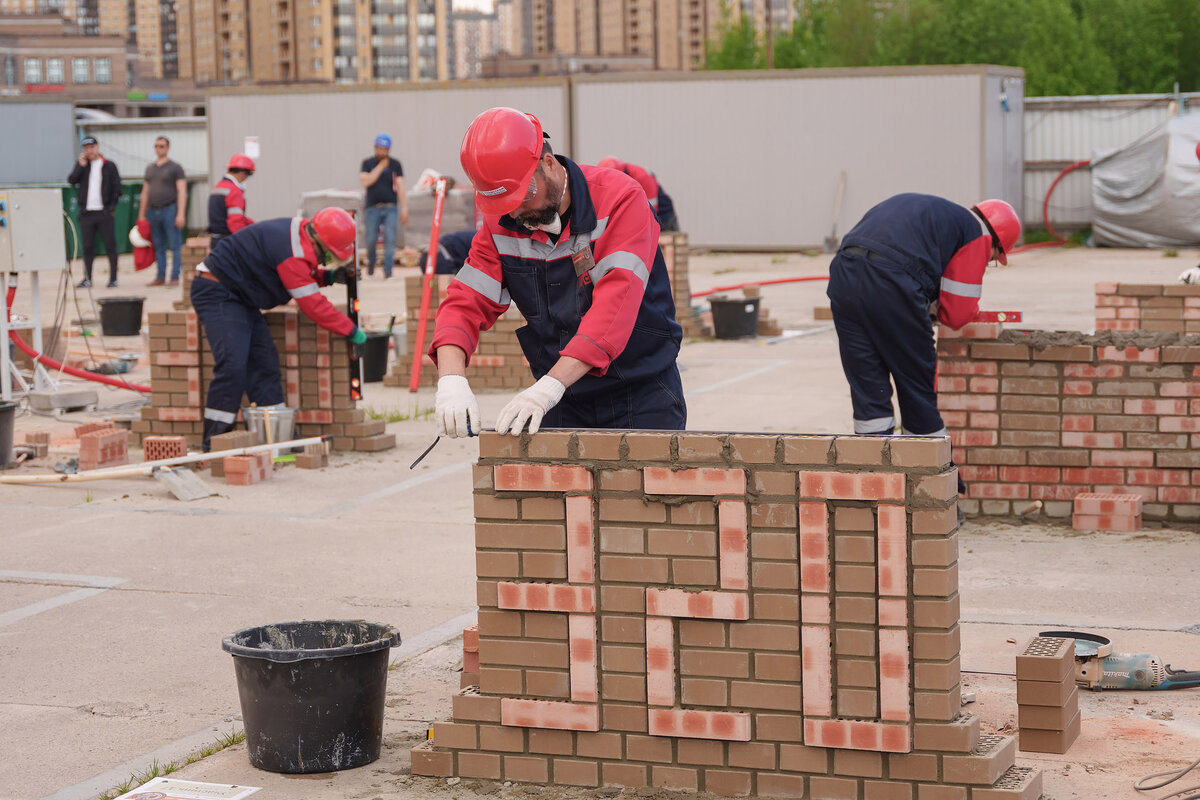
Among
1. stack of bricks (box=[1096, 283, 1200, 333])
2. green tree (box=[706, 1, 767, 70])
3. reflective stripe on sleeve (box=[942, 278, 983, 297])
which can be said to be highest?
green tree (box=[706, 1, 767, 70])

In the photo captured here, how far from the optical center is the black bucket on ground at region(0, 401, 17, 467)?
392 inches

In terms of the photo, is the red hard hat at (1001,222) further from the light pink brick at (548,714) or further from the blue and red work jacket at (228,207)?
the blue and red work jacket at (228,207)

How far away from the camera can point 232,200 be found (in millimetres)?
16375

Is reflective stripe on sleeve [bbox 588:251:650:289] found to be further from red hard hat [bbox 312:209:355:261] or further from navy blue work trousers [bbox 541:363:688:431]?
red hard hat [bbox 312:209:355:261]

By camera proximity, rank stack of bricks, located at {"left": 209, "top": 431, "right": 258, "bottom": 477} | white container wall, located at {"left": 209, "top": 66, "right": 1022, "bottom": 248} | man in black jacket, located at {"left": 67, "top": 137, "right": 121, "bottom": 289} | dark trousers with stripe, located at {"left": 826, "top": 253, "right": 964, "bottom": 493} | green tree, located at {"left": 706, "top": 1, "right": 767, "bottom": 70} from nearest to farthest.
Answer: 1. dark trousers with stripe, located at {"left": 826, "top": 253, "right": 964, "bottom": 493}
2. stack of bricks, located at {"left": 209, "top": 431, "right": 258, "bottom": 477}
3. man in black jacket, located at {"left": 67, "top": 137, "right": 121, "bottom": 289}
4. white container wall, located at {"left": 209, "top": 66, "right": 1022, "bottom": 248}
5. green tree, located at {"left": 706, "top": 1, "right": 767, "bottom": 70}

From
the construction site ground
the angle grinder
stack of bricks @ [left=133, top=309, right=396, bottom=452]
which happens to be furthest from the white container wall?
the angle grinder

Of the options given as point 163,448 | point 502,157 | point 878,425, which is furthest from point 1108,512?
point 163,448

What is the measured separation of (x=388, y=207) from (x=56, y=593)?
16297 millimetres

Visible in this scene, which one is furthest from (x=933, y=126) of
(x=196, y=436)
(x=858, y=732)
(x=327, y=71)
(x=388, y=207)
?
(x=327, y=71)

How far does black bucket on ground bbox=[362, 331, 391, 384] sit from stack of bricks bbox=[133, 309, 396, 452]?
301 centimetres

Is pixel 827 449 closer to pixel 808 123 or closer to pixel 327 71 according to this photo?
pixel 808 123

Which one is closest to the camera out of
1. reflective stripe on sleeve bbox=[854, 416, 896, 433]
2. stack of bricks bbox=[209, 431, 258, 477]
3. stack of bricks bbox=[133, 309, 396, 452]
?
reflective stripe on sleeve bbox=[854, 416, 896, 433]

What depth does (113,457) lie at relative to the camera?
398 inches

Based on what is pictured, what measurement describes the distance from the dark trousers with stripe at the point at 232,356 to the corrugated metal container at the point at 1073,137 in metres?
22.4
